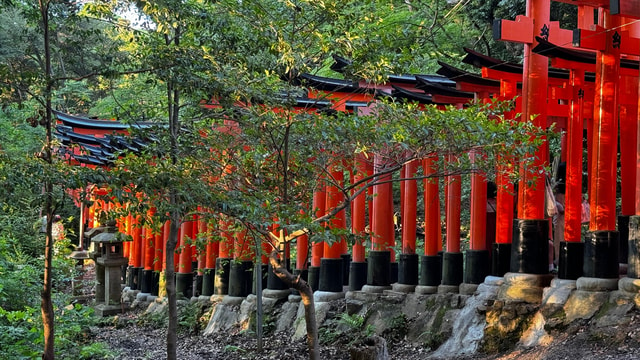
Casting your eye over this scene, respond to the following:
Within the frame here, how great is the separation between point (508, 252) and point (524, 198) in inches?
54.2

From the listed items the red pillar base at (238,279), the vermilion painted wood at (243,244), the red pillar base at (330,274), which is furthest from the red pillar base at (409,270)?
the red pillar base at (238,279)

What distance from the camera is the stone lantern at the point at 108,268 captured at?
20.2 metres

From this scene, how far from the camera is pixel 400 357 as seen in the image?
38.2 ft

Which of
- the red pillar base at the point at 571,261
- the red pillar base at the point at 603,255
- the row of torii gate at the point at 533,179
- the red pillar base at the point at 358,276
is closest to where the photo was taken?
the red pillar base at the point at 603,255

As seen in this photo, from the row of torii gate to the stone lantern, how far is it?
5940 mm

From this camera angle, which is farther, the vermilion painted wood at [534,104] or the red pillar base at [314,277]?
the red pillar base at [314,277]

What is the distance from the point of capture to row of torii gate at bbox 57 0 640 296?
392 inches

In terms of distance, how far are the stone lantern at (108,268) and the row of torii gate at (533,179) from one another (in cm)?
594

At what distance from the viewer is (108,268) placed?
20406 millimetres

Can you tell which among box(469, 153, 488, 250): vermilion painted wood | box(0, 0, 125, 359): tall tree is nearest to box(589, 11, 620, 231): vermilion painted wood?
box(469, 153, 488, 250): vermilion painted wood

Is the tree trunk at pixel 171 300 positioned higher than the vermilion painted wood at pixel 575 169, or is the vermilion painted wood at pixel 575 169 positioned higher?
the vermilion painted wood at pixel 575 169

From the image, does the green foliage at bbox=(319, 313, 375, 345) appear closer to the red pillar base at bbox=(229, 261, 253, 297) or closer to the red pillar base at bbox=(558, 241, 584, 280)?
the red pillar base at bbox=(558, 241, 584, 280)

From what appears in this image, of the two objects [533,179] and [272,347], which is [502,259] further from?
[272,347]

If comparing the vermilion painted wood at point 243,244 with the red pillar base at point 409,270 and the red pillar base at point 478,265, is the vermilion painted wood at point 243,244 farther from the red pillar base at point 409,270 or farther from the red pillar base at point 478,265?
the red pillar base at point 478,265
